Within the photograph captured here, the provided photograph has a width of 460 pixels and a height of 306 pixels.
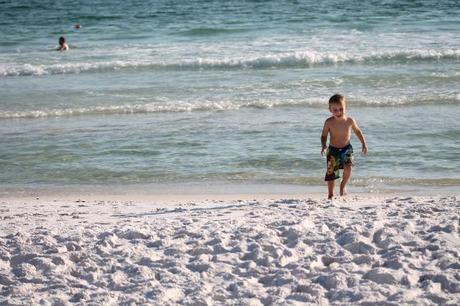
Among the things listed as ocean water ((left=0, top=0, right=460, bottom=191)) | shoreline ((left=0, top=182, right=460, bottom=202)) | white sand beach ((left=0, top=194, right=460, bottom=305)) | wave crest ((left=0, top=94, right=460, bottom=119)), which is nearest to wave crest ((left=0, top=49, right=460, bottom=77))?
ocean water ((left=0, top=0, right=460, bottom=191))

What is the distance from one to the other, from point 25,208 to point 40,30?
18.6m

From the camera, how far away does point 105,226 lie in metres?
6.69

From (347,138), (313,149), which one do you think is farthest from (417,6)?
(347,138)

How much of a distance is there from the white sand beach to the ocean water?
2106 millimetres

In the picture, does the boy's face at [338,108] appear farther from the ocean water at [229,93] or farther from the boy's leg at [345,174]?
the ocean water at [229,93]

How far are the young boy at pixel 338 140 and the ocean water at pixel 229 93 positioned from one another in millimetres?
881

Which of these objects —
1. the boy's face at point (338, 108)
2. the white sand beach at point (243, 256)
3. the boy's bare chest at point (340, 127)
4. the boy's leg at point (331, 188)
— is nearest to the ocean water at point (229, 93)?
the boy's leg at point (331, 188)

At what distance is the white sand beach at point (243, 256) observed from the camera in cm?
513

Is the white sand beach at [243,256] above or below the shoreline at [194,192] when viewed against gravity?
above

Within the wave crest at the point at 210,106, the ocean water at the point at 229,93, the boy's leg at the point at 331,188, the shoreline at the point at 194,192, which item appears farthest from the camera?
the wave crest at the point at 210,106

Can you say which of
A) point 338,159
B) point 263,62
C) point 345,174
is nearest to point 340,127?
point 338,159

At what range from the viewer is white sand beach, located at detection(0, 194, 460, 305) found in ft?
16.8

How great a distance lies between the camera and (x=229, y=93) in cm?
1452

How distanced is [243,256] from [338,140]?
7.83 ft
